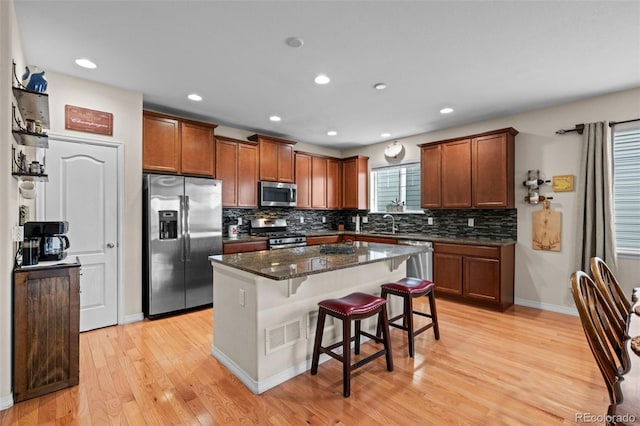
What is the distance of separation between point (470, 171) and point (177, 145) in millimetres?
4076

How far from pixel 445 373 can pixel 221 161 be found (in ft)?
12.6

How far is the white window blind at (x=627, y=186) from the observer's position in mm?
3453

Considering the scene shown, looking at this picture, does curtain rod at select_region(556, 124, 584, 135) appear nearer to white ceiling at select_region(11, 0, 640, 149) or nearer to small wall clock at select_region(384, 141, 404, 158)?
white ceiling at select_region(11, 0, 640, 149)

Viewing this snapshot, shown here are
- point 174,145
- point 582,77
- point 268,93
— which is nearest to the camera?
point 582,77

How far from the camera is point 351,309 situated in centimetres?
Result: 216

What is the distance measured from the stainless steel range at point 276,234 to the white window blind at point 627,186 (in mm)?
4135

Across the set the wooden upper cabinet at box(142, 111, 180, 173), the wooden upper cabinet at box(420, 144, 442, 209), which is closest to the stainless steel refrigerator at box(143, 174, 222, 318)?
the wooden upper cabinet at box(142, 111, 180, 173)

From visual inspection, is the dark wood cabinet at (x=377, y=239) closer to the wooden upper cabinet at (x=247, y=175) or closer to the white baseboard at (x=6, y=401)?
the wooden upper cabinet at (x=247, y=175)

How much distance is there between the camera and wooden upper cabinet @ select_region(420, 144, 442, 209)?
483cm

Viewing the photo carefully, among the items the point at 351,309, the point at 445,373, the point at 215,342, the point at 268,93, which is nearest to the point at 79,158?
the point at 268,93

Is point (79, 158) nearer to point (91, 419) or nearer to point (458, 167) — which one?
point (91, 419)

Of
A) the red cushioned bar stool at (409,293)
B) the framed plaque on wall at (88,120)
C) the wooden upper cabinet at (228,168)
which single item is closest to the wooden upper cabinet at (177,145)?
the wooden upper cabinet at (228,168)

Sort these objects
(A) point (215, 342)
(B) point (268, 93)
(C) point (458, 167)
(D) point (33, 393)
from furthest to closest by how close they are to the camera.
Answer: (C) point (458, 167) → (B) point (268, 93) → (A) point (215, 342) → (D) point (33, 393)

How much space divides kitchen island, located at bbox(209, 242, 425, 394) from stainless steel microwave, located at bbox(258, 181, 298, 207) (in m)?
2.39
